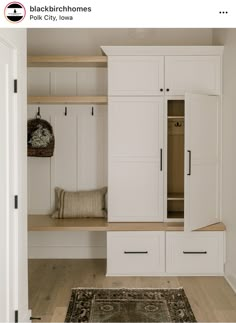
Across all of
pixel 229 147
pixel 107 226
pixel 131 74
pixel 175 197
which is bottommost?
pixel 107 226

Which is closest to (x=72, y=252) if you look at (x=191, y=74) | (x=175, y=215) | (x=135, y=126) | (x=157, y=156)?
(x=175, y=215)

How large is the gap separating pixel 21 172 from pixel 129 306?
144 cm

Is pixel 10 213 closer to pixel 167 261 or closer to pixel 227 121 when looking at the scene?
pixel 167 261

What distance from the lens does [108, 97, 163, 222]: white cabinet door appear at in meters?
4.78

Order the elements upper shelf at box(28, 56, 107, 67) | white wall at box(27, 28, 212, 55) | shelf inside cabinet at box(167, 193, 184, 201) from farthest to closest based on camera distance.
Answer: white wall at box(27, 28, 212, 55) → shelf inside cabinet at box(167, 193, 184, 201) → upper shelf at box(28, 56, 107, 67)

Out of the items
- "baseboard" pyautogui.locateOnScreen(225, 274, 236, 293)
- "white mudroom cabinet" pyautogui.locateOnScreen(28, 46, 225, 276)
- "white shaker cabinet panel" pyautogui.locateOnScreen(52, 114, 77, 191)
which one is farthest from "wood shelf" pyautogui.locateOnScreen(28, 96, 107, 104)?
"baseboard" pyautogui.locateOnScreen(225, 274, 236, 293)

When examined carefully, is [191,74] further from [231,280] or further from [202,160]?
[231,280]

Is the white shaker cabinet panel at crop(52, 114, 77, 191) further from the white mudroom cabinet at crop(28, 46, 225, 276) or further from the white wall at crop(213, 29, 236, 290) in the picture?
the white wall at crop(213, 29, 236, 290)

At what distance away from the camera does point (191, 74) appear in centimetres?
479

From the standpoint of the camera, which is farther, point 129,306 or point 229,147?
point 229,147

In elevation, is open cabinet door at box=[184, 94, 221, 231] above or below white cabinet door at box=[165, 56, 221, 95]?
below
